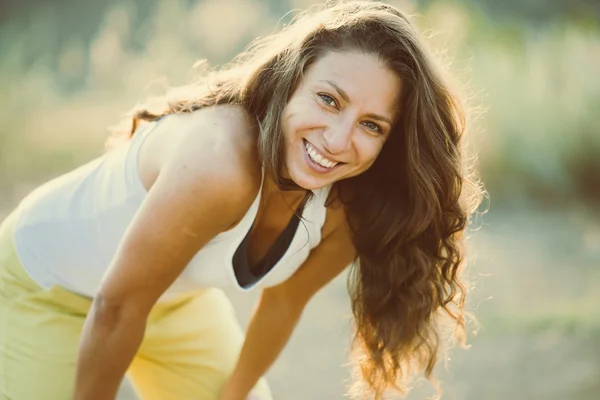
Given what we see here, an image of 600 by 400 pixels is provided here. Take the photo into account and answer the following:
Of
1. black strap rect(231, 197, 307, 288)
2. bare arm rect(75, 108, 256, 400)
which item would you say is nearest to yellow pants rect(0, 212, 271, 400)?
bare arm rect(75, 108, 256, 400)

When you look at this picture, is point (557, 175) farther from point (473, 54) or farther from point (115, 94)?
point (115, 94)

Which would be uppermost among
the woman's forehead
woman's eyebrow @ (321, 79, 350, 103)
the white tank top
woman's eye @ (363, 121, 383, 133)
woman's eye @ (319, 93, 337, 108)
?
the woman's forehead

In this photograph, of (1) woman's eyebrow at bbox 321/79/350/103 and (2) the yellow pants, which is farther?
(2) the yellow pants

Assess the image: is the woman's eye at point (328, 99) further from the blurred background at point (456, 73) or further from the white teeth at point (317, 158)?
the blurred background at point (456, 73)

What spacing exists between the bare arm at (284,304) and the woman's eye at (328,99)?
0.40 m

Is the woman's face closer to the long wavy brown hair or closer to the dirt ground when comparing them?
the long wavy brown hair

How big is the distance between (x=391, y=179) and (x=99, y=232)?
0.72 meters

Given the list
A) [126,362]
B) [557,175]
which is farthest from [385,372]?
[557,175]

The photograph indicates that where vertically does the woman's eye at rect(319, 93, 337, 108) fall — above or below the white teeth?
above

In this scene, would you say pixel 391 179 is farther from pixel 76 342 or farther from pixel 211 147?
pixel 76 342

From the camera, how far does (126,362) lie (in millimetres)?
1899

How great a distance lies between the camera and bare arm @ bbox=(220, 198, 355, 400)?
7.43 feet

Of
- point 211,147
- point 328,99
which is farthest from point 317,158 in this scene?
point 211,147

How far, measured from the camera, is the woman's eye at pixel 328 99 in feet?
6.15
